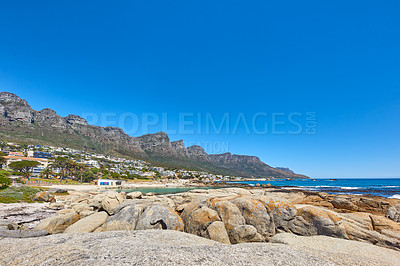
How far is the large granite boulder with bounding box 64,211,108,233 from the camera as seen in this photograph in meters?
12.5

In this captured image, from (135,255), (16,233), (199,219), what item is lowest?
→ (16,233)

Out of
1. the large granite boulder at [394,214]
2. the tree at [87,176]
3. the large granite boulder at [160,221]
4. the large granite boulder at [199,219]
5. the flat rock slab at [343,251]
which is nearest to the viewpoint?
the flat rock slab at [343,251]

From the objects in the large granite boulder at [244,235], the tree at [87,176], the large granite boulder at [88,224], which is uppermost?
the large granite boulder at [244,235]

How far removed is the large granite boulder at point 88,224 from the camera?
1254cm

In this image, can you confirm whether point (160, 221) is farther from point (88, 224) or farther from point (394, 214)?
point (394, 214)

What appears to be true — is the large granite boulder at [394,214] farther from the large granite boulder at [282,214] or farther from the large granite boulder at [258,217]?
the large granite boulder at [258,217]

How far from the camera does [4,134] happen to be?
604 ft

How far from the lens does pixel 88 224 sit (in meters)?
13.2

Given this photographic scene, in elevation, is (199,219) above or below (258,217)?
below

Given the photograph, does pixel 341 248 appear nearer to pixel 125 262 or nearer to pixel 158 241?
pixel 158 241

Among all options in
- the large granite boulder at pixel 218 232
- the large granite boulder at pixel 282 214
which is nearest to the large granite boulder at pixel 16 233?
the large granite boulder at pixel 218 232

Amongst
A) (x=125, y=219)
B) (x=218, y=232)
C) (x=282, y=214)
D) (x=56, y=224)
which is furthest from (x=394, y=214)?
(x=56, y=224)

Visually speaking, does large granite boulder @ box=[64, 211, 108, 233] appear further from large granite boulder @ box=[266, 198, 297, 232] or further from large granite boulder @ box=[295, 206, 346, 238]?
large granite boulder @ box=[295, 206, 346, 238]

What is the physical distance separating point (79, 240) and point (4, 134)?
25789 cm
